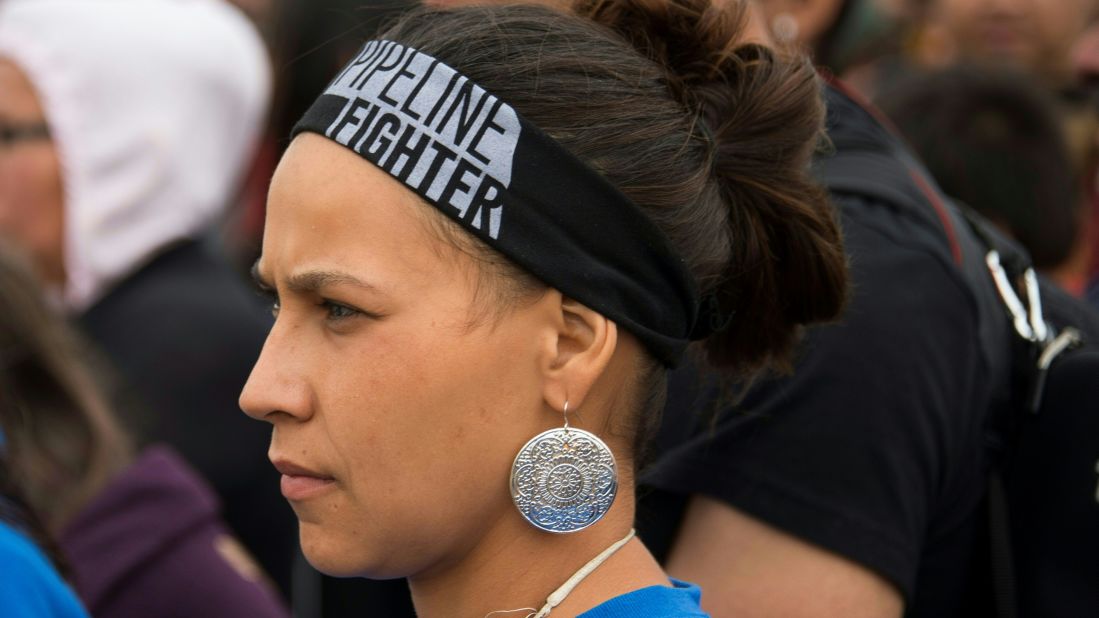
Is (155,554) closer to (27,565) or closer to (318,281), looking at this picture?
(27,565)

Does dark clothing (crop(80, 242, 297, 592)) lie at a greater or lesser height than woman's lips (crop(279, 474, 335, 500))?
lesser

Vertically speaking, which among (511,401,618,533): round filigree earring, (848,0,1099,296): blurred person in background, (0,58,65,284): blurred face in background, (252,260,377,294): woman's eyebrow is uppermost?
(252,260,377,294): woman's eyebrow

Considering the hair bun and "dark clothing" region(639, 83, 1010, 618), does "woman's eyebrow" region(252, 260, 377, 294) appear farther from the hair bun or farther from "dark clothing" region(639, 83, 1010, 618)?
"dark clothing" region(639, 83, 1010, 618)

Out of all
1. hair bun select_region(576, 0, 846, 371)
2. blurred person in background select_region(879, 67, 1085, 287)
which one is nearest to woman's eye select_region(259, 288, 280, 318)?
hair bun select_region(576, 0, 846, 371)

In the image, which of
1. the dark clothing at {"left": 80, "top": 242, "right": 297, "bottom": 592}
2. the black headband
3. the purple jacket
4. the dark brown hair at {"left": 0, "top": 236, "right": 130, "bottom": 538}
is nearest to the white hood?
the dark clothing at {"left": 80, "top": 242, "right": 297, "bottom": 592}

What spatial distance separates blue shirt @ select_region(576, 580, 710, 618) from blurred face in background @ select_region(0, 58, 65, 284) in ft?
10.3

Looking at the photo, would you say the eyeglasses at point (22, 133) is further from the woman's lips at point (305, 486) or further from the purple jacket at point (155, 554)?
the woman's lips at point (305, 486)

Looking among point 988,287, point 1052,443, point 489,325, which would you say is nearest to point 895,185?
point 988,287

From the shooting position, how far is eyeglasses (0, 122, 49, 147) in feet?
15.0

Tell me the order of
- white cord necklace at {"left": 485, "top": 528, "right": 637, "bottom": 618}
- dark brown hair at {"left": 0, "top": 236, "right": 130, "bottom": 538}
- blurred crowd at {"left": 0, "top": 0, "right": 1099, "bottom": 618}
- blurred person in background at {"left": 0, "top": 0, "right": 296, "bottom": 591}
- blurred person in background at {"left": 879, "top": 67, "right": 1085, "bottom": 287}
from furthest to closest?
blurred person in background at {"left": 0, "top": 0, "right": 296, "bottom": 591}
blurred person in background at {"left": 879, "top": 67, "right": 1085, "bottom": 287}
dark brown hair at {"left": 0, "top": 236, "right": 130, "bottom": 538}
blurred crowd at {"left": 0, "top": 0, "right": 1099, "bottom": 618}
white cord necklace at {"left": 485, "top": 528, "right": 637, "bottom": 618}

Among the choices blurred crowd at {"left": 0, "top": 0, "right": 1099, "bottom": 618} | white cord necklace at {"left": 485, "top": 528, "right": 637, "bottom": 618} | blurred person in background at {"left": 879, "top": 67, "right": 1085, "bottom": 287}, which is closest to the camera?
white cord necklace at {"left": 485, "top": 528, "right": 637, "bottom": 618}

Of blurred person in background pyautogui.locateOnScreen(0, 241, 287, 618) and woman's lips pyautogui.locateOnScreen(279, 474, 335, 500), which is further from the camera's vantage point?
blurred person in background pyautogui.locateOnScreen(0, 241, 287, 618)

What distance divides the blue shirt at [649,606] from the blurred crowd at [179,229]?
1052 mm

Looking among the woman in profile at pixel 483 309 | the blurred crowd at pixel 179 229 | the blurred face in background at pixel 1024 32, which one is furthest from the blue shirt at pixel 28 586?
the blurred face in background at pixel 1024 32
